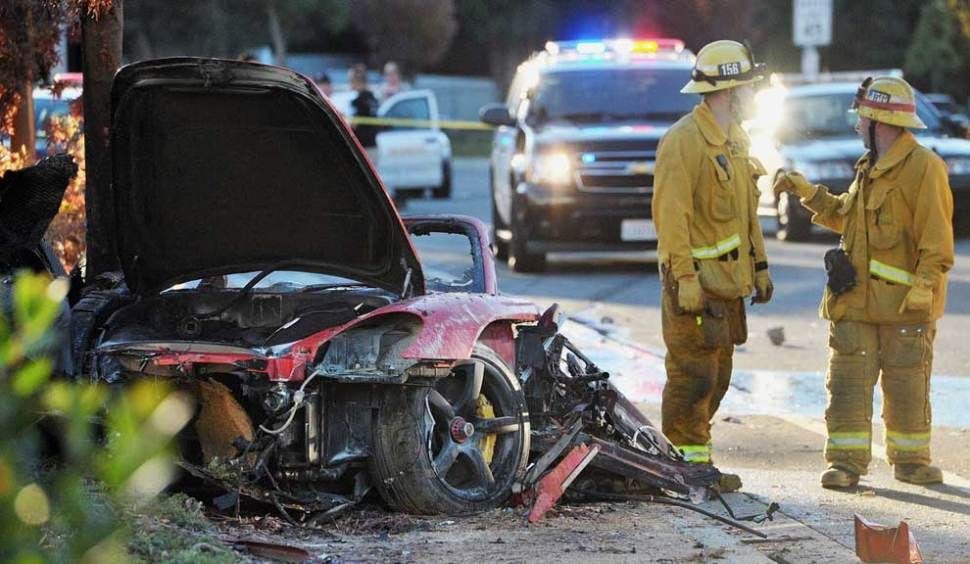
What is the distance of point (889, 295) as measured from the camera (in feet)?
23.2

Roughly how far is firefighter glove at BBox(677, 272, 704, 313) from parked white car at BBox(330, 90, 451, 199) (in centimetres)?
1770

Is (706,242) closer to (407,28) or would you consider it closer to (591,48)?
(591,48)

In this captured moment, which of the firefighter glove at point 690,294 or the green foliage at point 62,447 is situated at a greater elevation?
the green foliage at point 62,447

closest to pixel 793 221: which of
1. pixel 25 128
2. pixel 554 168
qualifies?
pixel 554 168

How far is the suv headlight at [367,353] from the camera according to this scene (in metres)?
5.38

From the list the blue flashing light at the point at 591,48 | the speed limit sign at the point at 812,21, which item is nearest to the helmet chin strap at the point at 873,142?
the blue flashing light at the point at 591,48

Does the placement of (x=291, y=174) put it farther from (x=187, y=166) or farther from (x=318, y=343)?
(x=318, y=343)

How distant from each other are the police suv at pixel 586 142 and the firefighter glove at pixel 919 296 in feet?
27.4

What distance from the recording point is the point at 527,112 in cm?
1619

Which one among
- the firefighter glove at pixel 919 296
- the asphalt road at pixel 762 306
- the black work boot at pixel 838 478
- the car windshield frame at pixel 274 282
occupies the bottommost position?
the asphalt road at pixel 762 306

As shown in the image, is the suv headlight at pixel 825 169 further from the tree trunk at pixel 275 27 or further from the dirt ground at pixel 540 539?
the tree trunk at pixel 275 27

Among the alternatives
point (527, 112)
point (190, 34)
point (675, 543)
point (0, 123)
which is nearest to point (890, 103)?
point (675, 543)

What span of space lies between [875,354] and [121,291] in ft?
10.9

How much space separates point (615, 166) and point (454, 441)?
10050 millimetres
